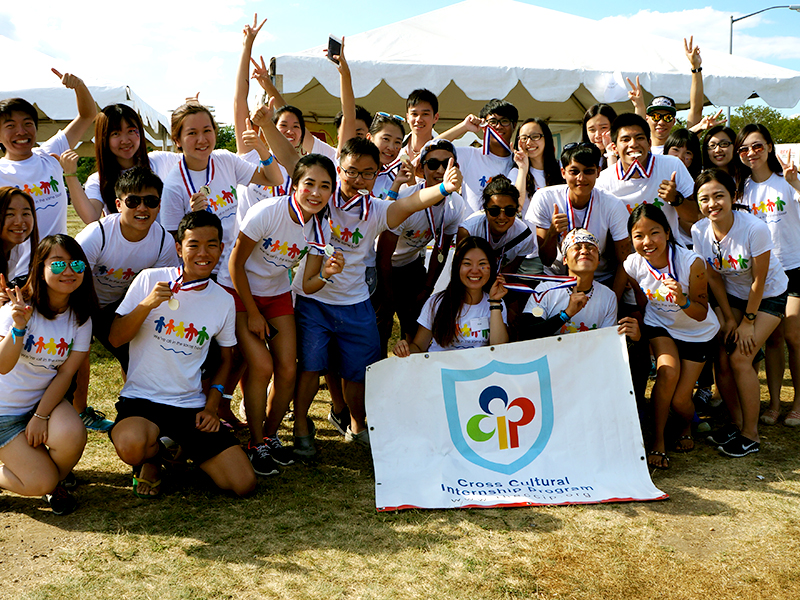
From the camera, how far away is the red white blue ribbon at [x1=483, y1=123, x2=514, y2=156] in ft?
16.3

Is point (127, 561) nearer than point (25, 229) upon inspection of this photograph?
Yes

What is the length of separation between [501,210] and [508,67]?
4.74 metres

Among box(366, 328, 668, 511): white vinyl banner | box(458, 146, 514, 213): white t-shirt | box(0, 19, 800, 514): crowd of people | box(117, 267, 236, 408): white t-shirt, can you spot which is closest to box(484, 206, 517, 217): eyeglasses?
box(0, 19, 800, 514): crowd of people

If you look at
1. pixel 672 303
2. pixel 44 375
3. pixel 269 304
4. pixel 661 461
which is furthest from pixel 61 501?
pixel 672 303

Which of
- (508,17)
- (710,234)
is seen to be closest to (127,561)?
(710,234)

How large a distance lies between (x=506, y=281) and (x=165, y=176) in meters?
2.55

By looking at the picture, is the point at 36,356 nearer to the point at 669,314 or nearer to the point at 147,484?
the point at 147,484

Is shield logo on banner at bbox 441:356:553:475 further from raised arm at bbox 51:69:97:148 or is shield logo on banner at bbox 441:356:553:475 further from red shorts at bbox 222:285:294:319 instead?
raised arm at bbox 51:69:97:148

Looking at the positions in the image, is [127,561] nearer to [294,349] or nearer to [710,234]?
[294,349]

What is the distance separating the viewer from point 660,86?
906 cm

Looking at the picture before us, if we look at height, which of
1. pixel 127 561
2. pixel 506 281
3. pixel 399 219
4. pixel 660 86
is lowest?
pixel 127 561

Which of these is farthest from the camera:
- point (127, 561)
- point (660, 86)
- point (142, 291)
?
point (660, 86)

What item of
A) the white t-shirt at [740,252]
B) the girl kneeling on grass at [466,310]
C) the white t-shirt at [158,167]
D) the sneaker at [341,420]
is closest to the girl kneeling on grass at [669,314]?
the white t-shirt at [740,252]

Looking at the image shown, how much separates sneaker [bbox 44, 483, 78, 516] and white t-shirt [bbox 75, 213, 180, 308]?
119 cm
